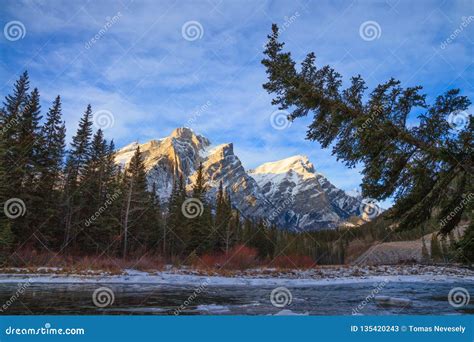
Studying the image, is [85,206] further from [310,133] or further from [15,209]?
[310,133]

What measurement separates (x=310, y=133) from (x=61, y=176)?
35.9m

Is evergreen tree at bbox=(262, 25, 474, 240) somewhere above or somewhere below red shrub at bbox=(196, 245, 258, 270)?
above

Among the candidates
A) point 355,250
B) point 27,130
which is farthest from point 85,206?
point 355,250

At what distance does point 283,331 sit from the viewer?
19.4 feet
